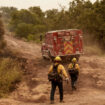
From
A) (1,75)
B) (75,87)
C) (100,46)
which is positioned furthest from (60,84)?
(100,46)

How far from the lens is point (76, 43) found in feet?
51.4

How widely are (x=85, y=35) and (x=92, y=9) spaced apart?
348cm

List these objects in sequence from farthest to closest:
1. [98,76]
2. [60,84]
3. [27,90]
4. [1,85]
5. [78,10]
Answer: [78,10], [98,76], [27,90], [1,85], [60,84]

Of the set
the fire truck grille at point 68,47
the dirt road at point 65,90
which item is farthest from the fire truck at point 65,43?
the dirt road at point 65,90

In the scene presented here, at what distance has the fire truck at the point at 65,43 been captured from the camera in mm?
15094

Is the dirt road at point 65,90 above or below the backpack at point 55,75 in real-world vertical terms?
below

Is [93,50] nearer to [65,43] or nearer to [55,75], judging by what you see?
[65,43]

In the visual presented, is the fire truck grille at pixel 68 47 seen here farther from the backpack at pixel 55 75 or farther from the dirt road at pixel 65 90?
the backpack at pixel 55 75

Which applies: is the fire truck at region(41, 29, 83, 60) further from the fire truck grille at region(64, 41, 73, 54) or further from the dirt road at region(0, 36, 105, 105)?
the dirt road at region(0, 36, 105, 105)

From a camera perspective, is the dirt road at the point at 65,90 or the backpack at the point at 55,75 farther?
the dirt road at the point at 65,90

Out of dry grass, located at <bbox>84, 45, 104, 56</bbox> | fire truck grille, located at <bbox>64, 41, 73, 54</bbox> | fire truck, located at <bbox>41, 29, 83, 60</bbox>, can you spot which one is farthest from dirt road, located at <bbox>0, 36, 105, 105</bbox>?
dry grass, located at <bbox>84, 45, 104, 56</bbox>

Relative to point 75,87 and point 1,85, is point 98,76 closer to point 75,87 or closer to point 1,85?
point 75,87

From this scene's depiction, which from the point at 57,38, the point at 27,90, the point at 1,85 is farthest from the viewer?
the point at 57,38

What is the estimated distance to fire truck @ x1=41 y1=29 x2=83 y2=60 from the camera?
15.1 m
